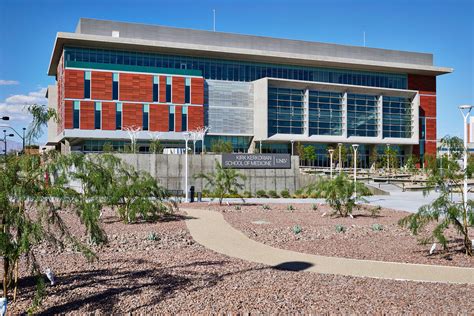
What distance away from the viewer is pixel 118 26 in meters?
63.9

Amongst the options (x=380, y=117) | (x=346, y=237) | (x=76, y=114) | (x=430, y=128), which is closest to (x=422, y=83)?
(x=430, y=128)

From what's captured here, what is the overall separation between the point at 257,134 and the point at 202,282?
5892 cm

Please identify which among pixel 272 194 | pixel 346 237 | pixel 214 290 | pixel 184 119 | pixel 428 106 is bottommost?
pixel 272 194

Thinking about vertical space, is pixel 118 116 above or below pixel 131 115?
below

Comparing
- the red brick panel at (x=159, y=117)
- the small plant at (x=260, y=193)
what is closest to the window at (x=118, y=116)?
the red brick panel at (x=159, y=117)

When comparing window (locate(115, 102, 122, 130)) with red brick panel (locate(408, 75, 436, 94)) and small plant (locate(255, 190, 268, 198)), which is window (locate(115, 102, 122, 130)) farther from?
red brick panel (locate(408, 75, 436, 94))

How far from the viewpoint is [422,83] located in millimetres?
79438

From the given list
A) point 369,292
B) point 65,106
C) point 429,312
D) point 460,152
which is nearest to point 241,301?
point 369,292

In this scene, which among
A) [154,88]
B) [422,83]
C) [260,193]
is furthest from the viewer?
[422,83]

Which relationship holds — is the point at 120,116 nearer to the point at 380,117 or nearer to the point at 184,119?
the point at 184,119

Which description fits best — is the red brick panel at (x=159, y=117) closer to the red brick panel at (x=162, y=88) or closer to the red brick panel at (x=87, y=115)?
the red brick panel at (x=162, y=88)

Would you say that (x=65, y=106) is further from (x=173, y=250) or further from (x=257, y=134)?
(x=173, y=250)

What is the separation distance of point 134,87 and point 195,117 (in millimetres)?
8477

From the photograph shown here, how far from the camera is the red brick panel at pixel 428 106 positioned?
3078 inches
